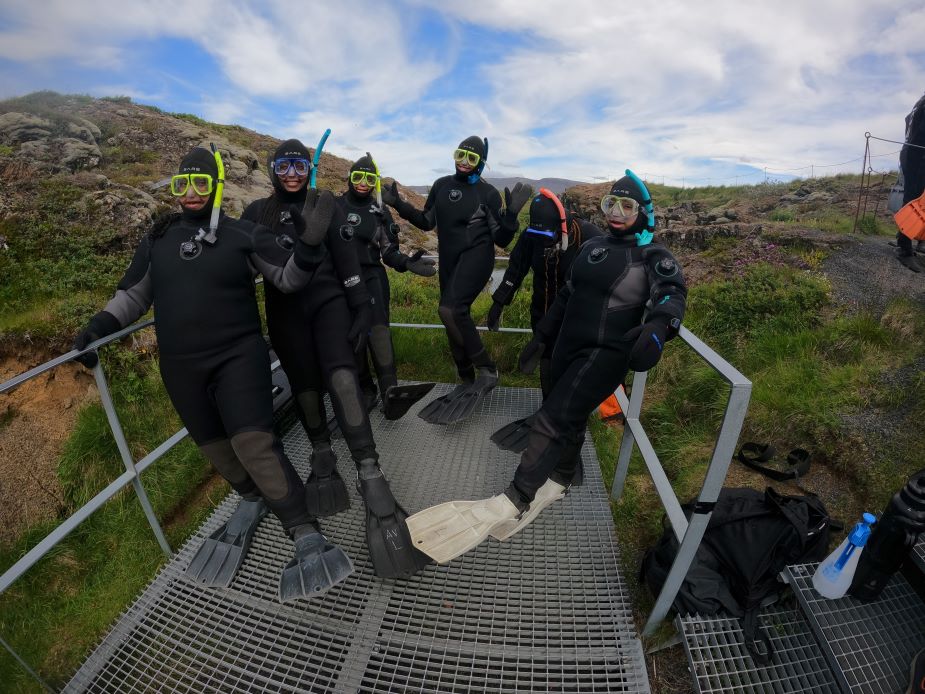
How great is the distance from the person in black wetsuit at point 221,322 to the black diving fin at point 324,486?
1.57 feet

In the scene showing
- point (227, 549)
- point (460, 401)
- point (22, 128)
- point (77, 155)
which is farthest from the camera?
point (22, 128)

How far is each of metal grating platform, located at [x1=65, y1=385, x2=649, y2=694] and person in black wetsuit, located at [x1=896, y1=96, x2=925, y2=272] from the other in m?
6.16

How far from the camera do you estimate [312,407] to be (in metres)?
3.32

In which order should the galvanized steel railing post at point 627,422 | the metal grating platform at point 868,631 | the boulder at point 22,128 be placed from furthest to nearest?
the boulder at point 22,128
the galvanized steel railing post at point 627,422
the metal grating platform at point 868,631

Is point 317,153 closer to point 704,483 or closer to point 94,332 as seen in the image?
point 94,332

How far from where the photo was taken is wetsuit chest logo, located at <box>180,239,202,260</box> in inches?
92.6

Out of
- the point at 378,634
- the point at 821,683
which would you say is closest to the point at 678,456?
the point at 821,683

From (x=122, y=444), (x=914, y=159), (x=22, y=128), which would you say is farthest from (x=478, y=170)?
(x=22, y=128)

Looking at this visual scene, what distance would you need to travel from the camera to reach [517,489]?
2.71 meters

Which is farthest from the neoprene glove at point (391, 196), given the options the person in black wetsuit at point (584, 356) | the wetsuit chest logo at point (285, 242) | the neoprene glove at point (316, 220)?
the person in black wetsuit at point (584, 356)

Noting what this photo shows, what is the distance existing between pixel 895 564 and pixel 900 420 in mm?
1798

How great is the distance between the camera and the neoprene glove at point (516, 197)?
12.9ft

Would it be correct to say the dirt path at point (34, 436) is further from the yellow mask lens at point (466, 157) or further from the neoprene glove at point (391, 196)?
the yellow mask lens at point (466, 157)

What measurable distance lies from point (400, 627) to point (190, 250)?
214 cm
